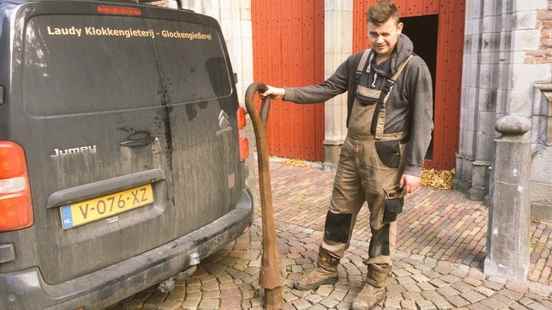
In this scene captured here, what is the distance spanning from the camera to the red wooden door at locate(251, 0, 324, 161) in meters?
8.09

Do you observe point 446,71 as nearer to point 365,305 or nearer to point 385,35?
point 385,35

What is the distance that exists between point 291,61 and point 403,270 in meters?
4.96

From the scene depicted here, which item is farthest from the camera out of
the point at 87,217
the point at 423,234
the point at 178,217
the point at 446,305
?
the point at 423,234

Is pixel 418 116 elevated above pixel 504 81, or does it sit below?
below

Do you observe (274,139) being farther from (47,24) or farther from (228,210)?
(47,24)

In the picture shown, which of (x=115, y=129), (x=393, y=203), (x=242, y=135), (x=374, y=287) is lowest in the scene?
(x=374, y=287)

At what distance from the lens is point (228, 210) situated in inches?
148

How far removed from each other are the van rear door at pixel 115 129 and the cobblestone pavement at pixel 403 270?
0.71 meters

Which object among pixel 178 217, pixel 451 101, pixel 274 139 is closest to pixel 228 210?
pixel 178 217

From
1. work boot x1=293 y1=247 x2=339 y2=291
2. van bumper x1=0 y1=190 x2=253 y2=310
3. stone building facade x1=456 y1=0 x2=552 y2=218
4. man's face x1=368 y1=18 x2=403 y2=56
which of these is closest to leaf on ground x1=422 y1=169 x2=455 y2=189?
stone building facade x1=456 y1=0 x2=552 y2=218

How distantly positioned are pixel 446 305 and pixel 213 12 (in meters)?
6.34

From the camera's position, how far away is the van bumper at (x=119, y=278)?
253 cm

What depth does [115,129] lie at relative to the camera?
290cm

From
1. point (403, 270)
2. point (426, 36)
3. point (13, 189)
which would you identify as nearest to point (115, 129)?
point (13, 189)
